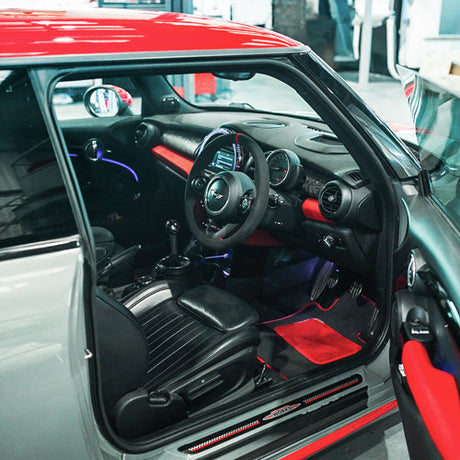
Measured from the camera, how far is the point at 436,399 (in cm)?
116

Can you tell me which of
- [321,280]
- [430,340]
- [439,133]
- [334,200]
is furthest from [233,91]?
[430,340]

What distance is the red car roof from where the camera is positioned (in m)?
1.30

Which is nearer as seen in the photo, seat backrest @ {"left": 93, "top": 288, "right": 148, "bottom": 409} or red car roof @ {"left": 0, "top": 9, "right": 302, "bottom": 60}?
red car roof @ {"left": 0, "top": 9, "right": 302, "bottom": 60}

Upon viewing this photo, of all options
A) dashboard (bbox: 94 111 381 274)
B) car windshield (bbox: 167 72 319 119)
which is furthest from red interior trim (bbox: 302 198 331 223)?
car windshield (bbox: 167 72 319 119)

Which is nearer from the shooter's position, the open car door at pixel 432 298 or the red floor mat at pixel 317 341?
the open car door at pixel 432 298

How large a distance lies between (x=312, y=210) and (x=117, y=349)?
1.06 meters

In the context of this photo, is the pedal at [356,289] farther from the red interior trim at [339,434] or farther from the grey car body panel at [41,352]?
the grey car body panel at [41,352]

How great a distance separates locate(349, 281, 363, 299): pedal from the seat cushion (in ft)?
2.55

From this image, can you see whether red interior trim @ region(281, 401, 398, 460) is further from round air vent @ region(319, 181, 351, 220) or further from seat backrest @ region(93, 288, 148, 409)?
round air vent @ region(319, 181, 351, 220)

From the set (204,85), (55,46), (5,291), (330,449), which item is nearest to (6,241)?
(5,291)

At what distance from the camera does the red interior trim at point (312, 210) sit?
220 cm

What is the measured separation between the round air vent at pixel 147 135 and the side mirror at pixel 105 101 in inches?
8.2

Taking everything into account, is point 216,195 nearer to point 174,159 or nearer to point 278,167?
point 278,167

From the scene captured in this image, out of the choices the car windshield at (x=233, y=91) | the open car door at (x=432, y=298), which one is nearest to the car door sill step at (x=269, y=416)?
the open car door at (x=432, y=298)
